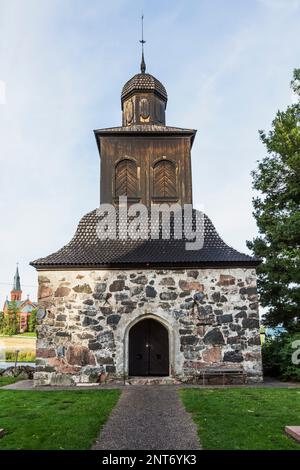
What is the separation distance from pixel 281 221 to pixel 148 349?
7890 mm

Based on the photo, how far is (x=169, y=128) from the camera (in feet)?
54.5

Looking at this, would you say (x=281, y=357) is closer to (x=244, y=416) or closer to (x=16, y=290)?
(x=244, y=416)

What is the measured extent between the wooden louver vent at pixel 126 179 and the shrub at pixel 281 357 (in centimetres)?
761

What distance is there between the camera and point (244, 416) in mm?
7312

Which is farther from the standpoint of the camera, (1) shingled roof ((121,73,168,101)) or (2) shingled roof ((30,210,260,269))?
(1) shingled roof ((121,73,168,101))

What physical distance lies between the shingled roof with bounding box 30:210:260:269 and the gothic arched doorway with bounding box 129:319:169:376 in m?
2.34

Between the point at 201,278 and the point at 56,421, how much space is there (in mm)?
7041

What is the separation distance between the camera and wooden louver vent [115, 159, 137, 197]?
15.7 meters

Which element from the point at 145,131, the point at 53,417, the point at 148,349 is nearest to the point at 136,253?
the point at 148,349

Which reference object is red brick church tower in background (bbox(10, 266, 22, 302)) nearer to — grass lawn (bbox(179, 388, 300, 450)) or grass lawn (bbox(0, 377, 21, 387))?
grass lawn (bbox(0, 377, 21, 387))

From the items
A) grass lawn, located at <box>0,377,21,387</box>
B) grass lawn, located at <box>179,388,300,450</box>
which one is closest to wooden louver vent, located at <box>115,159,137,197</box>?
grass lawn, located at <box>0,377,21,387</box>

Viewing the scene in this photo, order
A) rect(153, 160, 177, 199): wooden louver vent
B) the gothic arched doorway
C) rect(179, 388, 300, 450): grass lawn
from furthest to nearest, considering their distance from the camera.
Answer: rect(153, 160, 177, 199): wooden louver vent
the gothic arched doorway
rect(179, 388, 300, 450): grass lawn
